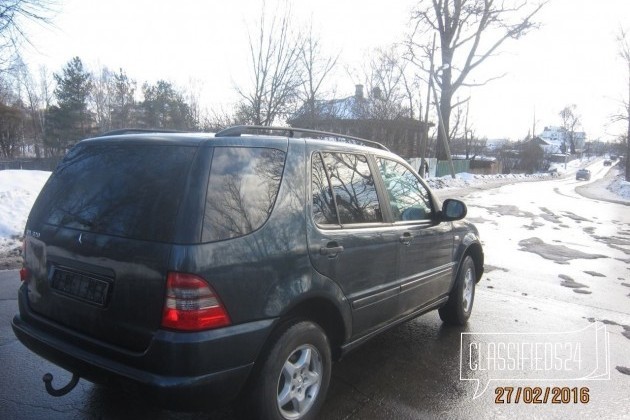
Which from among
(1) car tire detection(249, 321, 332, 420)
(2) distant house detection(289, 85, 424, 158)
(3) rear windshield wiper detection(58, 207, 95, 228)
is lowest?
(1) car tire detection(249, 321, 332, 420)

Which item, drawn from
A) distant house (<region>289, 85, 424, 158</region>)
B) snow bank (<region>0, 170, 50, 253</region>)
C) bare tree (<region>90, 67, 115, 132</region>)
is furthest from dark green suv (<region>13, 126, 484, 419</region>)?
bare tree (<region>90, 67, 115, 132</region>)

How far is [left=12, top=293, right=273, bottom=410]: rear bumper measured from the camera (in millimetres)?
2172

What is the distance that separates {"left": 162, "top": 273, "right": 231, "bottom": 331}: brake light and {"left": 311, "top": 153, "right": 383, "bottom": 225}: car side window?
0.91 m

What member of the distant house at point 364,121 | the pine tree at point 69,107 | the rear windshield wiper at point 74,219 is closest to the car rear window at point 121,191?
the rear windshield wiper at point 74,219

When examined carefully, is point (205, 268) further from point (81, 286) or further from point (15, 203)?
point (15, 203)

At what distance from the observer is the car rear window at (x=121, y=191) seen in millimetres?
2328

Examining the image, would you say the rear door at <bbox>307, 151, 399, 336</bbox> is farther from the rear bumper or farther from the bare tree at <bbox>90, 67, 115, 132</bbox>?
the bare tree at <bbox>90, 67, 115, 132</bbox>

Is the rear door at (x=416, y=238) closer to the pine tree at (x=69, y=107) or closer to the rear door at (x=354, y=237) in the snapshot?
the rear door at (x=354, y=237)

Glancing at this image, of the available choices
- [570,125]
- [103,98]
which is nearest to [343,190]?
[103,98]

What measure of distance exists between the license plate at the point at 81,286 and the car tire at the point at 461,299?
3.40 metres

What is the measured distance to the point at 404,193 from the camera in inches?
154

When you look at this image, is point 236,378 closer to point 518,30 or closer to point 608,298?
point 608,298

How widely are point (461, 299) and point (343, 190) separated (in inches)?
92.0

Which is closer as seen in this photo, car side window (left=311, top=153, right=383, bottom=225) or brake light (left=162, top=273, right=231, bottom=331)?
brake light (left=162, top=273, right=231, bottom=331)
